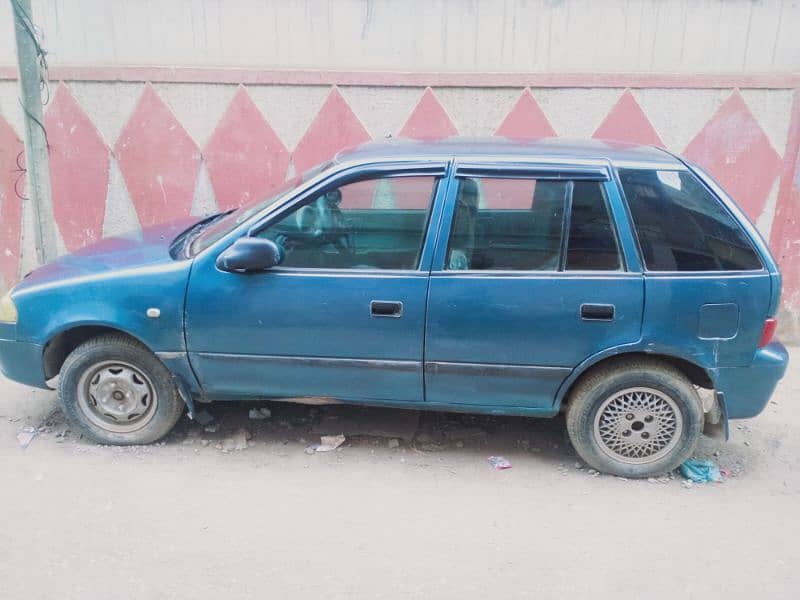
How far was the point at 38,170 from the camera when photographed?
543 cm

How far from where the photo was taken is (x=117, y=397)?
415 cm

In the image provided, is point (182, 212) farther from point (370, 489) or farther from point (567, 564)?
point (567, 564)

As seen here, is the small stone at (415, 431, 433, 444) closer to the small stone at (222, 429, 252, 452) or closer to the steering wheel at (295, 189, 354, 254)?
the small stone at (222, 429, 252, 452)

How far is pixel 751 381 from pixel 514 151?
1742 mm

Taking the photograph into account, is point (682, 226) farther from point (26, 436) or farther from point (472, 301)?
point (26, 436)

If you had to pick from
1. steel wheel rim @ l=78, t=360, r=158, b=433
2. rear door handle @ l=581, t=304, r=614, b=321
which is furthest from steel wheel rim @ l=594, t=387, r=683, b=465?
steel wheel rim @ l=78, t=360, r=158, b=433

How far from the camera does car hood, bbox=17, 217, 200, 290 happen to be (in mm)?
4023

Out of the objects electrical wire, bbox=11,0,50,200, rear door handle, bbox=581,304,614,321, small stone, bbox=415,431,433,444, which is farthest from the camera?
electrical wire, bbox=11,0,50,200

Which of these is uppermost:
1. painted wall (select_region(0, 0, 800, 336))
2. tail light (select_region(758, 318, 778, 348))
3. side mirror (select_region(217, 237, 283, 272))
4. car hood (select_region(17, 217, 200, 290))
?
painted wall (select_region(0, 0, 800, 336))

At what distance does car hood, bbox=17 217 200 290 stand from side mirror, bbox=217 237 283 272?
1.50 ft

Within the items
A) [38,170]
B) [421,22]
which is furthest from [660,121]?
[38,170]

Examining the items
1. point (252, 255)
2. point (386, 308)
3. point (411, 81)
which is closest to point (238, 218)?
point (252, 255)

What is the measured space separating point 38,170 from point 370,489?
3.58m

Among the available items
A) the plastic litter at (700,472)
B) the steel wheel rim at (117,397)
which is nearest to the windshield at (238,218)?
the steel wheel rim at (117,397)
